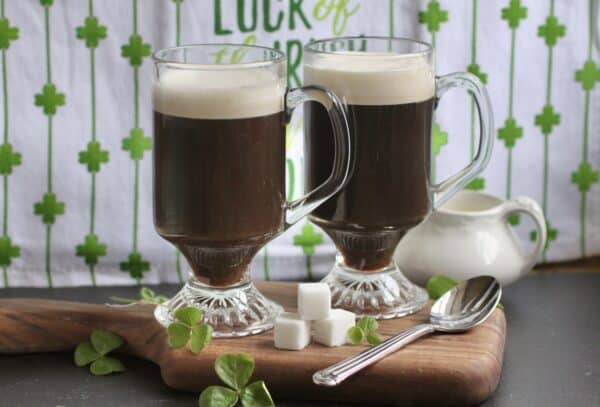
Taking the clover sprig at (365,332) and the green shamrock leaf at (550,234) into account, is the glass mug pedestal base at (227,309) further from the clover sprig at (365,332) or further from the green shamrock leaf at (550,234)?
the green shamrock leaf at (550,234)

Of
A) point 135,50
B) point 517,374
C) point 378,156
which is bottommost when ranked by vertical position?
point 517,374

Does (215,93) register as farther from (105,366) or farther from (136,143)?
(136,143)

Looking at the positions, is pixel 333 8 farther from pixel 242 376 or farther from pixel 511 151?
pixel 242 376

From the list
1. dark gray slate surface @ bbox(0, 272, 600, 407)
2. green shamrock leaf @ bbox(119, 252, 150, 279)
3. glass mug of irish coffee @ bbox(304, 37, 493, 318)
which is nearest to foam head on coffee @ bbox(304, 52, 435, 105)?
glass mug of irish coffee @ bbox(304, 37, 493, 318)

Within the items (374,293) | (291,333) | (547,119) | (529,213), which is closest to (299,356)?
(291,333)

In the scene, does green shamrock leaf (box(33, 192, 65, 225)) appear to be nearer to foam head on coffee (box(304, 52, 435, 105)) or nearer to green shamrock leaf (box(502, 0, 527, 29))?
foam head on coffee (box(304, 52, 435, 105))

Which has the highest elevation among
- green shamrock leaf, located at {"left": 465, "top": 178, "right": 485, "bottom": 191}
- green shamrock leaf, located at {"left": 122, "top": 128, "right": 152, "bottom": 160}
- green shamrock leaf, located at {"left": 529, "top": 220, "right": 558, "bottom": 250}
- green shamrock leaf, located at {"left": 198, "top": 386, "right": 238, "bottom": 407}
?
green shamrock leaf, located at {"left": 122, "top": 128, "right": 152, "bottom": 160}

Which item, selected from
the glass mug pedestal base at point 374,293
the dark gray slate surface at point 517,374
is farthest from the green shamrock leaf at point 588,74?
the glass mug pedestal base at point 374,293
